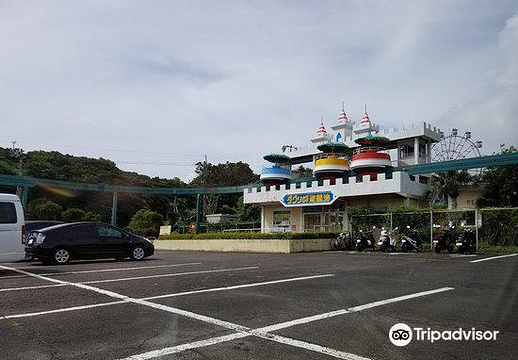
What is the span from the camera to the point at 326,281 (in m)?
9.04

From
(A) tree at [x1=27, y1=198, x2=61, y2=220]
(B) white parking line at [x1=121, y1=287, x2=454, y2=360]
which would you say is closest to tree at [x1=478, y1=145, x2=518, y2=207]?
(B) white parking line at [x1=121, y1=287, x2=454, y2=360]

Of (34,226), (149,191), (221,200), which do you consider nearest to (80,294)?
(34,226)

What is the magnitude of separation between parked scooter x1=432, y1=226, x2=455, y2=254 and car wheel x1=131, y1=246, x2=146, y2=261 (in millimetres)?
11239

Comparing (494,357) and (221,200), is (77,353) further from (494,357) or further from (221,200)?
(221,200)

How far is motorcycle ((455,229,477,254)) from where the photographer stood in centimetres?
1641

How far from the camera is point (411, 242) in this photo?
1805cm

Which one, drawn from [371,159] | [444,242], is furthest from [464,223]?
[371,159]

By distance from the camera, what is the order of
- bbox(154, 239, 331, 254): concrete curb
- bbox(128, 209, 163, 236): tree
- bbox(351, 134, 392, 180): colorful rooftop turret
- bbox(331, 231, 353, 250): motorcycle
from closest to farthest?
bbox(154, 239, 331, 254): concrete curb, bbox(331, 231, 353, 250): motorcycle, bbox(351, 134, 392, 180): colorful rooftop turret, bbox(128, 209, 163, 236): tree

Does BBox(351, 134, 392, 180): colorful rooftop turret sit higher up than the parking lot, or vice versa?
BBox(351, 134, 392, 180): colorful rooftop turret

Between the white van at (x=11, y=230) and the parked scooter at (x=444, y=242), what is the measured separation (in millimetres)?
14427

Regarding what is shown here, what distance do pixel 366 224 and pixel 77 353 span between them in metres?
19.3

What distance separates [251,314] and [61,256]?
977 centimetres

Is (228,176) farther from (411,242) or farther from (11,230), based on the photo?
(11,230)

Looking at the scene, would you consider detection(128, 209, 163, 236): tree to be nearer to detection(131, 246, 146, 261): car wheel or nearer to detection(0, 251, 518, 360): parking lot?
detection(131, 246, 146, 261): car wheel
